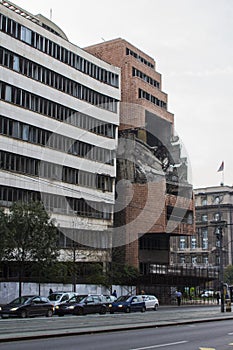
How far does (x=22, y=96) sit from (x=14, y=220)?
16.4 m

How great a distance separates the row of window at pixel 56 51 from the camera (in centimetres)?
5616

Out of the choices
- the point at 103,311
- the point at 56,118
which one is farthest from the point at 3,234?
the point at 56,118

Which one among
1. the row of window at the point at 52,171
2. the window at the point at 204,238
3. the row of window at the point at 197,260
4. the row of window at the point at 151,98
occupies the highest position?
the row of window at the point at 151,98

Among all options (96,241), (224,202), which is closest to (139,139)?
(96,241)

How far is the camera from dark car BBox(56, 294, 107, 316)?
4088 cm

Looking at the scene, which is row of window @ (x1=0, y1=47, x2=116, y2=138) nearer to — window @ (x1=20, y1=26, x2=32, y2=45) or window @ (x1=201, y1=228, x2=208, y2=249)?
window @ (x1=20, y1=26, x2=32, y2=45)

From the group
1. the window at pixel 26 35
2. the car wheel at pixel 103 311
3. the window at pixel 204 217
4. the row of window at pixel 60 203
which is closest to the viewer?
the car wheel at pixel 103 311

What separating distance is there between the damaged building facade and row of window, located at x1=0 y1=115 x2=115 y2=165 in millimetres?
4617

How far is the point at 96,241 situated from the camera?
64.9 m

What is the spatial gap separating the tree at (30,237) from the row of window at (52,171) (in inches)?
355

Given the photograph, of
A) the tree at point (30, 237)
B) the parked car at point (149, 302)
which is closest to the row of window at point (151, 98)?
the parked car at point (149, 302)

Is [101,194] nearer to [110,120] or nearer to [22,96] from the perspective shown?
[110,120]

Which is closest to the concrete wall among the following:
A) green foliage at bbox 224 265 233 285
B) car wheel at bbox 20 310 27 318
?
car wheel at bbox 20 310 27 318

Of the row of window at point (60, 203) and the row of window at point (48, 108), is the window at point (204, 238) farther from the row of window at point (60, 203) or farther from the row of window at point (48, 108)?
the row of window at point (48, 108)
